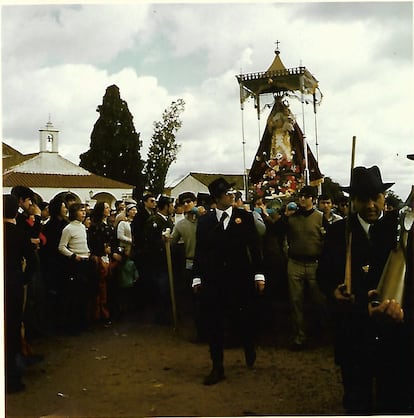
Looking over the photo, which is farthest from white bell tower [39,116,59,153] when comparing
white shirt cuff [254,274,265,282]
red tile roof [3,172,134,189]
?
white shirt cuff [254,274,265,282]

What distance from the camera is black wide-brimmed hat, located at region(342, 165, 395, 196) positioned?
3.65 m

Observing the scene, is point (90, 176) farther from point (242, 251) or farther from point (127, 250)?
point (242, 251)

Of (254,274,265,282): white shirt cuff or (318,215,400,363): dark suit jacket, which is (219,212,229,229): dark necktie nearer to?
(254,274,265,282): white shirt cuff

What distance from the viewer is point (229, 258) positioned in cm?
372

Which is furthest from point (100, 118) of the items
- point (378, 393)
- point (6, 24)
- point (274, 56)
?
point (378, 393)

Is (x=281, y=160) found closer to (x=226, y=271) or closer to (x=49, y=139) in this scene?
(x=226, y=271)

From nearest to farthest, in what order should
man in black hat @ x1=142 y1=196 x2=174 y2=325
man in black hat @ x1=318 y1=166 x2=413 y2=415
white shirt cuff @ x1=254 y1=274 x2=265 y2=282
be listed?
man in black hat @ x1=318 y1=166 x2=413 y2=415 < white shirt cuff @ x1=254 y1=274 x2=265 y2=282 < man in black hat @ x1=142 y1=196 x2=174 y2=325

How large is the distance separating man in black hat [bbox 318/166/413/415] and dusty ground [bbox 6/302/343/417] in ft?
0.42

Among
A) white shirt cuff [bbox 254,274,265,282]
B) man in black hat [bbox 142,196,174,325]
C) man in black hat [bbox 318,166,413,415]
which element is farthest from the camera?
man in black hat [bbox 142,196,174,325]

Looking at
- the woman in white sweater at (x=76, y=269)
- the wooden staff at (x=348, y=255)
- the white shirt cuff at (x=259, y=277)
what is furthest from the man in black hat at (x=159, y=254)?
the wooden staff at (x=348, y=255)

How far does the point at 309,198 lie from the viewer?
12.6ft

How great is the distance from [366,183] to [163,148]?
49.1 inches

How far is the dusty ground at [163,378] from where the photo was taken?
3617mm

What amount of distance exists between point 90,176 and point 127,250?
0.52 metres
